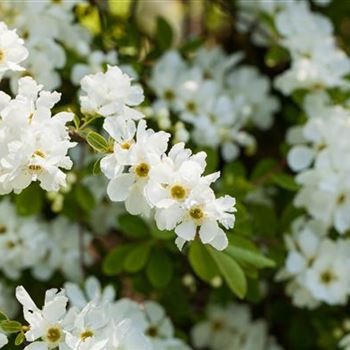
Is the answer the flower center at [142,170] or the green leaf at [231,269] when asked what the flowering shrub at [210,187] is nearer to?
the green leaf at [231,269]

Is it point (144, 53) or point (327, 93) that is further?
point (144, 53)

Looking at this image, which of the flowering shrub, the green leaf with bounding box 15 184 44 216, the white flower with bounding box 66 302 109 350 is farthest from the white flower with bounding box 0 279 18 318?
the white flower with bounding box 66 302 109 350

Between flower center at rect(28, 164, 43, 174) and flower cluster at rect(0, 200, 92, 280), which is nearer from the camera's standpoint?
flower center at rect(28, 164, 43, 174)

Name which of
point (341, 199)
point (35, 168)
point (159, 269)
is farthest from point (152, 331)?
point (35, 168)

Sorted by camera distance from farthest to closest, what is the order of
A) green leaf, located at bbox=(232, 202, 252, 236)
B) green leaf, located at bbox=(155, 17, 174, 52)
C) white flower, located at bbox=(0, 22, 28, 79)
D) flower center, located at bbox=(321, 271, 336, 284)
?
1. green leaf, located at bbox=(155, 17, 174, 52)
2. flower center, located at bbox=(321, 271, 336, 284)
3. green leaf, located at bbox=(232, 202, 252, 236)
4. white flower, located at bbox=(0, 22, 28, 79)

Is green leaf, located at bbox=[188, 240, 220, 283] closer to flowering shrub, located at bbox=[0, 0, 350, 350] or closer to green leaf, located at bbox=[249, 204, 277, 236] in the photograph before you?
flowering shrub, located at bbox=[0, 0, 350, 350]

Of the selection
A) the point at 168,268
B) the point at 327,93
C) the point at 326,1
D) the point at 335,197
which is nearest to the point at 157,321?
the point at 168,268

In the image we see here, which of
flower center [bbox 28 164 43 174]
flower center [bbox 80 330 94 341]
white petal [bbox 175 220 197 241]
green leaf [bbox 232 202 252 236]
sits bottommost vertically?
green leaf [bbox 232 202 252 236]

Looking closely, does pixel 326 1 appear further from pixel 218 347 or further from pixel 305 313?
pixel 218 347
